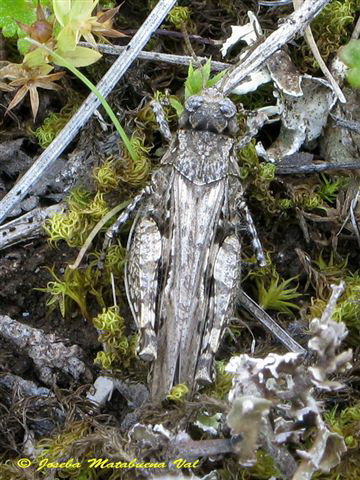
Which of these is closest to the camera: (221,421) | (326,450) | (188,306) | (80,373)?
(326,450)

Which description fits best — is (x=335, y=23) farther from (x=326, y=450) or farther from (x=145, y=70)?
(x=326, y=450)

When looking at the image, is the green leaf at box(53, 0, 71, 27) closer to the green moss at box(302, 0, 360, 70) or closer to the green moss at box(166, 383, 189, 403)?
the green moss at box(302, 0, 360, 70)

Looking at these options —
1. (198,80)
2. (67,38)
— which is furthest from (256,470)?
(67,38)

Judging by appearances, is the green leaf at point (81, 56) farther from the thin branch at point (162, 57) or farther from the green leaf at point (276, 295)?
the green leaf at point (276, 295)

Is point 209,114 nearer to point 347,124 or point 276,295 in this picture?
point 347,124

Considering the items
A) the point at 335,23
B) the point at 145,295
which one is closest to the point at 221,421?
the point at 145,295

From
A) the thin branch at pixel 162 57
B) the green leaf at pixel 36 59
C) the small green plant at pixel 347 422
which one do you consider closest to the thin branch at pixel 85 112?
the thin branch at pixel 162 57

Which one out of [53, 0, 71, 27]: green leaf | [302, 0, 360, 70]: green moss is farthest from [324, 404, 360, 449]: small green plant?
[53, 0, 71, 27]: green leaf

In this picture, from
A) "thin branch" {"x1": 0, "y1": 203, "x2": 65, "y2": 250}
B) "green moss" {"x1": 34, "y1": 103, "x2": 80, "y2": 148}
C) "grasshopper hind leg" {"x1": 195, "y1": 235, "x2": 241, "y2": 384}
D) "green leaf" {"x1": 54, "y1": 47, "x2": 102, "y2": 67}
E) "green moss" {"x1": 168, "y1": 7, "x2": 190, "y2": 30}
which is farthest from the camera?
"green moss" {"x1": 168, "y1": 7, "x2": 190, "y2": 30}
